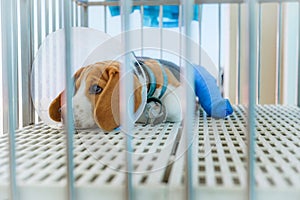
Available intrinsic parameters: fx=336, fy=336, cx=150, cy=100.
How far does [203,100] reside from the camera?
1239mm

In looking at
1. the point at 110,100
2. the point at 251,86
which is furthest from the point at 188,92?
the point at 110,100

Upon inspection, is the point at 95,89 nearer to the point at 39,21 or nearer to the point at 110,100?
the point at 110,100

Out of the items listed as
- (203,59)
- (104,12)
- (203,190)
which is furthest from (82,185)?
(104,12)

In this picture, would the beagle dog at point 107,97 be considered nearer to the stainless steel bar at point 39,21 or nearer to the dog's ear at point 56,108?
the dog's ear at point 56,108

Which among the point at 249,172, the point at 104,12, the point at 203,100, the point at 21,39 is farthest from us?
the point at 104,12

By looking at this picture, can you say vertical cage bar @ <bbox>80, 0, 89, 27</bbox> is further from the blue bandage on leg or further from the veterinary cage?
the blue bandage on leg

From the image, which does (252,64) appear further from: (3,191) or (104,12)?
(104,12)

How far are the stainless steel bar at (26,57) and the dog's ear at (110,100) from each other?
0.33 meters

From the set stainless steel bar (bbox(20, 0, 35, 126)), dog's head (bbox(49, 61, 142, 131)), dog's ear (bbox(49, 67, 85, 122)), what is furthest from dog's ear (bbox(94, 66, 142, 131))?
stainless steel bar (bbox(20, 0, 35, 126))

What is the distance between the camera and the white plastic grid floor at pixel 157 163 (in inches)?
21.6

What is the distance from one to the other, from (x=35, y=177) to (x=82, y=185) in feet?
0.32

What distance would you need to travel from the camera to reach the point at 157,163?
67 cm

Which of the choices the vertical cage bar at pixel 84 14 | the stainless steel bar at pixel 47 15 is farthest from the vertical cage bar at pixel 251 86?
the vertical cage bar at pixel 84 14

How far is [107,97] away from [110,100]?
1 centimetres
